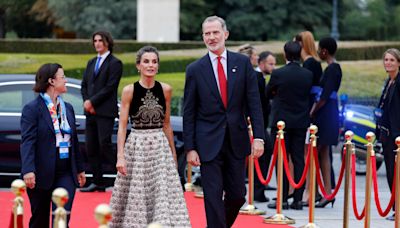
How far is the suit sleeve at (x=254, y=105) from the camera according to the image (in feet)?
30.8

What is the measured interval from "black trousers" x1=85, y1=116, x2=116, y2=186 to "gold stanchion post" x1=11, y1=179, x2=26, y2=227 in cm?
657

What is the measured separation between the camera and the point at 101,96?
13625 millimetres

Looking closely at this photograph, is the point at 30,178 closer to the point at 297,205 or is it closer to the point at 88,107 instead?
the point at 88,107

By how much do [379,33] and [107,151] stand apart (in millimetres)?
60380

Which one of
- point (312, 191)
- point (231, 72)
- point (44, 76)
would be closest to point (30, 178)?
point (44, 76)

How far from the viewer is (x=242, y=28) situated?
52000 millimetres

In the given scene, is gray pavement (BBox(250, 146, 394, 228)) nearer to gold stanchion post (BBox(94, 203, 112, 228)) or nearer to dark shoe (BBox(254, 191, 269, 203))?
dark shoe (BBox(254, 191, 269, 203))

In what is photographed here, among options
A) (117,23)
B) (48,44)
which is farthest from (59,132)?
(117,23)

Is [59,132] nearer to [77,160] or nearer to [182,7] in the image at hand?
[77,160]

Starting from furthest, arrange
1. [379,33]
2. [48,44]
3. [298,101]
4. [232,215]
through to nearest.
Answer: [379,33], [48,44], [298,101], [232,215]

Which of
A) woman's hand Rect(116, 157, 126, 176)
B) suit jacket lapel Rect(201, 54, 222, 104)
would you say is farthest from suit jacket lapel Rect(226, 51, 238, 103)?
woman's hand Rect(116, 157, 126, 176)

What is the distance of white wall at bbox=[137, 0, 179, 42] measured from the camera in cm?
4516

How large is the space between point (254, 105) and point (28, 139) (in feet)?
6.29

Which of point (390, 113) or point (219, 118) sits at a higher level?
point (219, 118)
